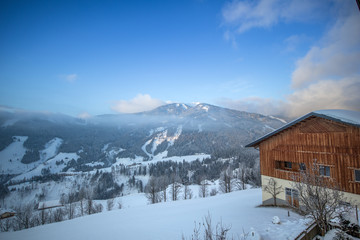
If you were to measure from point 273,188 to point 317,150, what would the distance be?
6.50m

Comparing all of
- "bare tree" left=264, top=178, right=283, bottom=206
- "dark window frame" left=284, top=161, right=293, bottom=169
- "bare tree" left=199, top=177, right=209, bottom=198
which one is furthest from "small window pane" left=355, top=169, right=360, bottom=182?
"bare tree" left=199, top=177, right=209, bottom=198

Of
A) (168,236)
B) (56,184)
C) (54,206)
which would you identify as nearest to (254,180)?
(168,236)

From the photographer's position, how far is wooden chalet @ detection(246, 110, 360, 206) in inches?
528

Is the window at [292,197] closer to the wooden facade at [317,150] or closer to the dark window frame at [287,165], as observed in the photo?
the wooden facade at [317,150]

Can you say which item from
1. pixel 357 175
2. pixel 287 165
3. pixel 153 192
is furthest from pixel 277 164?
pixel 153 192

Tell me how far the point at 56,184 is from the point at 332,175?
637ft

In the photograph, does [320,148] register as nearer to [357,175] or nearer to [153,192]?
[357,175]

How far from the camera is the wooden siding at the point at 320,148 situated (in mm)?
13477

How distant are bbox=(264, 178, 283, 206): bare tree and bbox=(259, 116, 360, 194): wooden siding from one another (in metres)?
0.76

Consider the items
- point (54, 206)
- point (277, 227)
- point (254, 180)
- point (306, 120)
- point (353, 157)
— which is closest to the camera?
point (277, 227)

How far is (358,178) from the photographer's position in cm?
1323

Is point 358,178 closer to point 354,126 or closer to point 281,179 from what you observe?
point 354,126

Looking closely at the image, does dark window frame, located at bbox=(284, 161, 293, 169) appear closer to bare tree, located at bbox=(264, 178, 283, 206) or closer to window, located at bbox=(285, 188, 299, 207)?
bare tree, located at bbox=(264, 178, 283, 206)

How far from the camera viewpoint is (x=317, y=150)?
15.5 m
